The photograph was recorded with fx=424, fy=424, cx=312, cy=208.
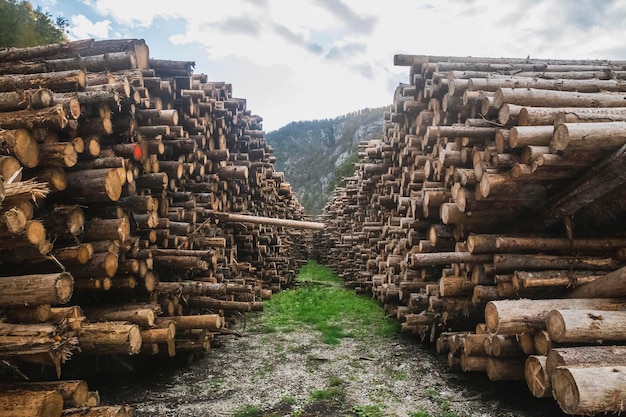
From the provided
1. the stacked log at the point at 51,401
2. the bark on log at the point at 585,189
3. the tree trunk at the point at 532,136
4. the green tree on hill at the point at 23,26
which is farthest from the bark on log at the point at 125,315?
the green tree on hill at the point at 23,26

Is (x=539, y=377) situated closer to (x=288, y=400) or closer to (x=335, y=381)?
(x=335, y=381)

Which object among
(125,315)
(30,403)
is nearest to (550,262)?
(125,315)

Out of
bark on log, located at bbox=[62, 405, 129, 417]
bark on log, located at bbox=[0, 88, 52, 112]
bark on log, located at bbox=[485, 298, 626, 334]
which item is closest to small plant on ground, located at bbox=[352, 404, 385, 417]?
bark on log, located at bbox=[485, 298, 626, 334]

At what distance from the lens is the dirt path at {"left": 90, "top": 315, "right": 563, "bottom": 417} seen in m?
5.28

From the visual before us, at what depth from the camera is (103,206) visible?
5754mm

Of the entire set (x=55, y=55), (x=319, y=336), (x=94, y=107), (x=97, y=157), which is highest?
(x=55, y=55)

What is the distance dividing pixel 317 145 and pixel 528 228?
330 feet

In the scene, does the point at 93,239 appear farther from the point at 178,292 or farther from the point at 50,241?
the point at 178,292

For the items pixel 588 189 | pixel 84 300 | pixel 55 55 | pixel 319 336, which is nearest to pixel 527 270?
pixel 588 189

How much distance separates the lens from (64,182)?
4934mm

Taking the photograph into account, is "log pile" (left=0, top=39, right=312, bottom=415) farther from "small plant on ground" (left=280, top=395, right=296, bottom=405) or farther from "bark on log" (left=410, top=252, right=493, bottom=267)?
"bark on log" (left=410, top=252, right=493, bottom=267)

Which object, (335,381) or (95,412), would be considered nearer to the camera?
(95,412)

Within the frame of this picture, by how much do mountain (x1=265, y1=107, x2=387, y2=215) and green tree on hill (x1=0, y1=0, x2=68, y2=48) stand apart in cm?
5402

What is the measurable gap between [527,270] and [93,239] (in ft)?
18.3
